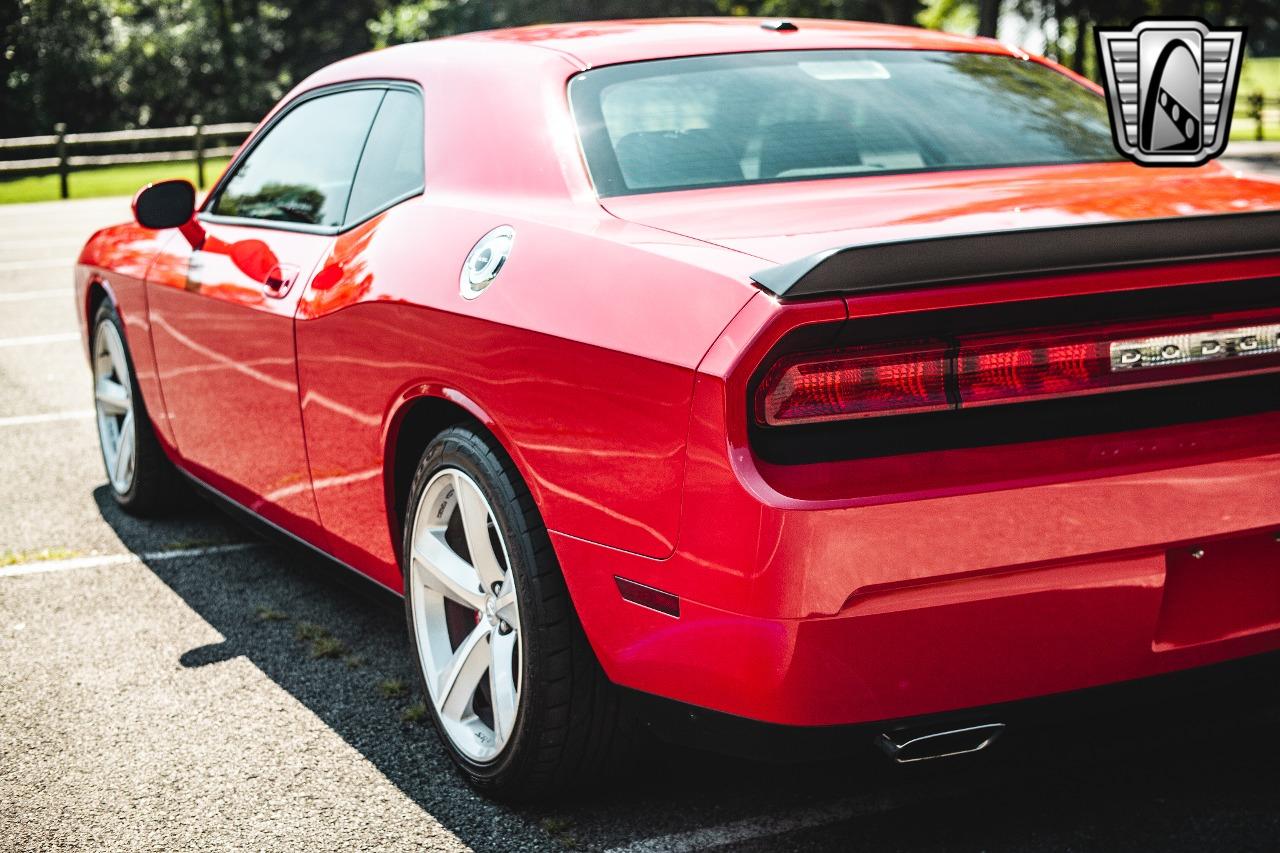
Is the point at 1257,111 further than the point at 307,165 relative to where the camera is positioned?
Yes

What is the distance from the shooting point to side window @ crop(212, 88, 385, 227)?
12.4 ft

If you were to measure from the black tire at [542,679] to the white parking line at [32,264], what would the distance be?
1198 centimetres

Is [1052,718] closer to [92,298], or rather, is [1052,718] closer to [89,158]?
[92,298]

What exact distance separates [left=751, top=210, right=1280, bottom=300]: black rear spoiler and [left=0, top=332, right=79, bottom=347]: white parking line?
26.5ft

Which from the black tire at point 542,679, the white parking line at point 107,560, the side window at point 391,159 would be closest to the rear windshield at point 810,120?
the side window at point 391,159

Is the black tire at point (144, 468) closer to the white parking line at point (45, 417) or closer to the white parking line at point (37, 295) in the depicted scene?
the white parking line at point (45, 417)

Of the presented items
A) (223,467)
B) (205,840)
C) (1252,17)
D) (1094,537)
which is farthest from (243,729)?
(1252,17)

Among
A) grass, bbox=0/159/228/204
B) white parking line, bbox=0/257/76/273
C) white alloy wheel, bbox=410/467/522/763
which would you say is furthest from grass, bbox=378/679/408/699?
grass, bbox=0/159/228/204

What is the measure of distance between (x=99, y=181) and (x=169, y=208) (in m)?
25.6

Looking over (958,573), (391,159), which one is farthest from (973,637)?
(391,159)

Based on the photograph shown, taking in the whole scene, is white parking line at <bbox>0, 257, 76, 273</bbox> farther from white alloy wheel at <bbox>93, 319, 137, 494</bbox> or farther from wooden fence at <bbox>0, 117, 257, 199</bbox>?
wooden fence at <bbox>0, 117, 257, 199</bbox>

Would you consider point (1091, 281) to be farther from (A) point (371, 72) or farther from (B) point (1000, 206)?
(A) point (371, 72)

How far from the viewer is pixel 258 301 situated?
3.76 metres

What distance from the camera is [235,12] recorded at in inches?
1940
